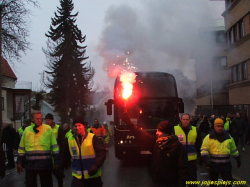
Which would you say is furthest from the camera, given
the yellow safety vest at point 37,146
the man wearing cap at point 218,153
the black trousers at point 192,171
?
the black trousers at point 192,171

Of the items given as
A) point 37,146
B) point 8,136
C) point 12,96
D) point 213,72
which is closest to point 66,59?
point 12,96

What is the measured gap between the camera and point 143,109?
1088cm

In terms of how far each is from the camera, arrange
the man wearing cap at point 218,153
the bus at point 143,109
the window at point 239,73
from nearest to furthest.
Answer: the man wearing cap at point 218,153, the bus at point 143,109, the window at point 239,73

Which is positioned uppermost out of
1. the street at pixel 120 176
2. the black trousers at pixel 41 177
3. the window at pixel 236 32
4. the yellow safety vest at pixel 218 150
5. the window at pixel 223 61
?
the window at pixel 236 32

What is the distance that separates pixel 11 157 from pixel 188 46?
40.1ft

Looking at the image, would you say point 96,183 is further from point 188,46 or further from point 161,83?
point 188,46

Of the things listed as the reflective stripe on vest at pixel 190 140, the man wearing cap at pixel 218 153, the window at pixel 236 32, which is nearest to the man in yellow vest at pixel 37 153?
the reflective stripe on vest at pixel 190 140

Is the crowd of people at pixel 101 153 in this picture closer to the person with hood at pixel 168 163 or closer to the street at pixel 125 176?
the person with hood at pixel 168 163

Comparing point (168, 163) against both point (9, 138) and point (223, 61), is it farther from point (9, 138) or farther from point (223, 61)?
point (223, 61)

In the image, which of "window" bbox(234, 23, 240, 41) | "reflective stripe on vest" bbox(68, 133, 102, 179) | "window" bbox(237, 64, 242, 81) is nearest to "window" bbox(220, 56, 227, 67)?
"window" bbox(234, 23, 240, 41)

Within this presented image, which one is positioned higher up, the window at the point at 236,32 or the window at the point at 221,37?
the window at the point at 221,37

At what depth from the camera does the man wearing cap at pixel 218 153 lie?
5539 millimetres

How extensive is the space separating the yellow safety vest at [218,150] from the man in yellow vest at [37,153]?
110 inches

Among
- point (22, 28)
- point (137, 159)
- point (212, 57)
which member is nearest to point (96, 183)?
point (137, 159)
